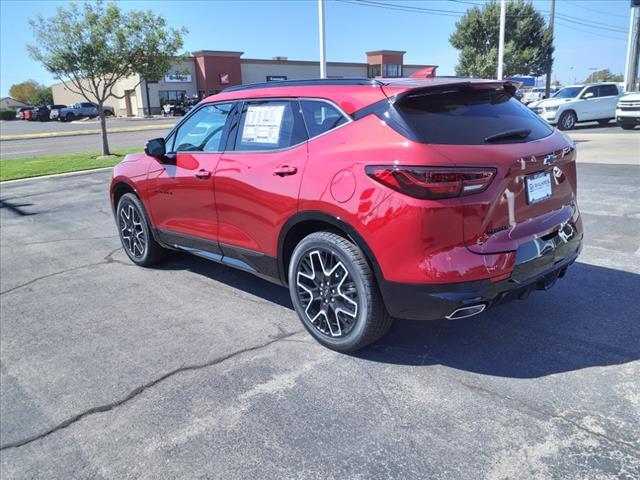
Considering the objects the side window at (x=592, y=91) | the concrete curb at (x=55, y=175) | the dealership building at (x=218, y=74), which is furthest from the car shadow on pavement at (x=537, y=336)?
the dealership building at (x=218, y=74)

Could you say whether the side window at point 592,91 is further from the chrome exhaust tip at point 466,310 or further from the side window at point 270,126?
the chrome exhaust tip at point 466,310

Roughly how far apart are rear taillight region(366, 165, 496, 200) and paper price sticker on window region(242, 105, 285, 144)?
1252 millimetres

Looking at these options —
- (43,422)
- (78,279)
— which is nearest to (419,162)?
(43,422)

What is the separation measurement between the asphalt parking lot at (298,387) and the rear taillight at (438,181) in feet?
3.74

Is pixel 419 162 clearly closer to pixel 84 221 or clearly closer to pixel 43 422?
pixel 43 422

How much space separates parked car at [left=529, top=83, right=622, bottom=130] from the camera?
20.8m

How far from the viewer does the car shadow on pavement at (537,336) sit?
10.8 feet

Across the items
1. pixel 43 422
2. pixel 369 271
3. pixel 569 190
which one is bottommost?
pixel 43 422

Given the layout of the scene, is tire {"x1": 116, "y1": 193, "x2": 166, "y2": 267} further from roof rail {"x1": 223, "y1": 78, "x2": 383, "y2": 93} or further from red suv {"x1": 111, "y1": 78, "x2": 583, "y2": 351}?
roof rail {"x1": 223, "y1": 78, "x2": 383, "y2": 93}

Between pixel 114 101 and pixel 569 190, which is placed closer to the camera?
pixel 569 190

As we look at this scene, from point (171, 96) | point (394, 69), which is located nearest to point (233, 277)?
point (171, 96)

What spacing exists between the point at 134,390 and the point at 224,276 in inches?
84.7

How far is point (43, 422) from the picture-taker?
3.03m

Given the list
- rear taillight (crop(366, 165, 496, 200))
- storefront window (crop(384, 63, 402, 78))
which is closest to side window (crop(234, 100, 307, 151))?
rear taillight (crop(366, 165, 496, 200))
